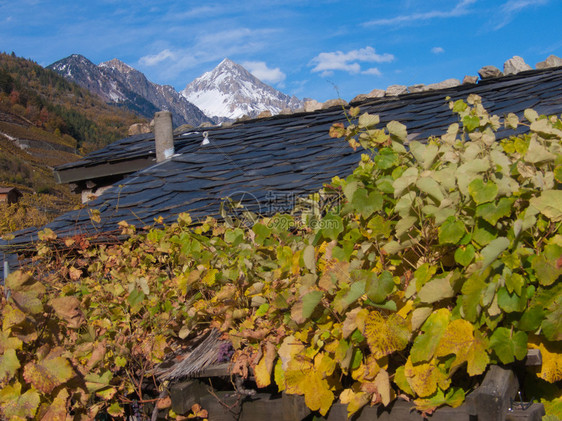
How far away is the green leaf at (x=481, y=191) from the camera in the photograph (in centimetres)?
136

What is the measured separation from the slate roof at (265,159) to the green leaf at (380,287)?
321 centimetres

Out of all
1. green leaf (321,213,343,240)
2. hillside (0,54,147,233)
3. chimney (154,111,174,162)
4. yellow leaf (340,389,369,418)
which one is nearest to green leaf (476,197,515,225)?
green leaf (321,213,343,240)

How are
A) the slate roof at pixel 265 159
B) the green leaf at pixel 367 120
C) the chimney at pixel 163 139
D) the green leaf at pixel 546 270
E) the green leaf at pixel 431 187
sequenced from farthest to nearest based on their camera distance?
the chimney at pixel 163 139 → the slate roof at pixel 265 159 → the green leaf at pixel 367 120 → the green leaf at pixel 431 187 → the green leaf at pixel 546 270

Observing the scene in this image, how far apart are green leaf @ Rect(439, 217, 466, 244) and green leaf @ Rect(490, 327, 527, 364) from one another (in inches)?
10.3

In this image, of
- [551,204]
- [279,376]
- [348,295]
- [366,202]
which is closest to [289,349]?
[279,376]

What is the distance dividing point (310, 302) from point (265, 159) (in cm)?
474

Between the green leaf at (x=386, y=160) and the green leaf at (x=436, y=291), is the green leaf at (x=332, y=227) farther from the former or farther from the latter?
the green leaf at (x=436, y=291)

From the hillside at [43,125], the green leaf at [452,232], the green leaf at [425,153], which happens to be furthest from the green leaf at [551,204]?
the hillside at [43,125]

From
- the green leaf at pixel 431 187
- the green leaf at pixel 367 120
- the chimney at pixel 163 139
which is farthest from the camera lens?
the chimney at pixel 163 139

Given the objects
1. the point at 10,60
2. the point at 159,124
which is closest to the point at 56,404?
the point at 159,124

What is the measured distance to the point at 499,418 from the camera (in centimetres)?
125

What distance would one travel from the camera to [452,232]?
1.37 metres

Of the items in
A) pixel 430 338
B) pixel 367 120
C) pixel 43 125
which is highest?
pixel 43 125

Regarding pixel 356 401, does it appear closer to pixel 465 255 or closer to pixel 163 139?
pixel 465 255
